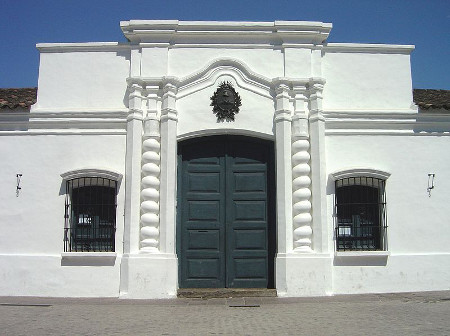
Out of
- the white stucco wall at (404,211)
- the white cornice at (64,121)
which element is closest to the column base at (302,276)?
the white stucco wall at (404,211)

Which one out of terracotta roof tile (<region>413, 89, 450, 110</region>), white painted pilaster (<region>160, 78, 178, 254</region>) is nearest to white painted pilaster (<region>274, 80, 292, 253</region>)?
white painted pilaster (<region>160, 78, 178, 254</region>)

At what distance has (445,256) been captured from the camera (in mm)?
10508

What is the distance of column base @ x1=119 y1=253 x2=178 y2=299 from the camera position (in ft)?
32.1

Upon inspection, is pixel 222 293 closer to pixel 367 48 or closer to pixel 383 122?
pixel 383 122

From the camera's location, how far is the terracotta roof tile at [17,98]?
35.5 ft

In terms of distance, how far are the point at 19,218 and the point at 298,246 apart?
566cm

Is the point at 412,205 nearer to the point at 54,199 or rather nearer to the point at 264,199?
the point at 264,199

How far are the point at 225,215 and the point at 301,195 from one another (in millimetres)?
1576

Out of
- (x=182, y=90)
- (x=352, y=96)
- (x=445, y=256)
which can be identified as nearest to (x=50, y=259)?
(x=182, y=90)

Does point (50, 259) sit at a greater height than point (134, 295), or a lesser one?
greater

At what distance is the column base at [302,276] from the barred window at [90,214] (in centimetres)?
345

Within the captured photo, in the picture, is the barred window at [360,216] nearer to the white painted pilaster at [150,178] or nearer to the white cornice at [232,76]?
the white cornice at [232,76]

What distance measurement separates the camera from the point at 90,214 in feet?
34.9

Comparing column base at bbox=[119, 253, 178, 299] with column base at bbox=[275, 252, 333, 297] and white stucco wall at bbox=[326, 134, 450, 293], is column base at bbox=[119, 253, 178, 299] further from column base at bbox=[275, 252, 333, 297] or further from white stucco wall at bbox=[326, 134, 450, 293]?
white stucco wall at bbox=[326, 134, 450, 293]
